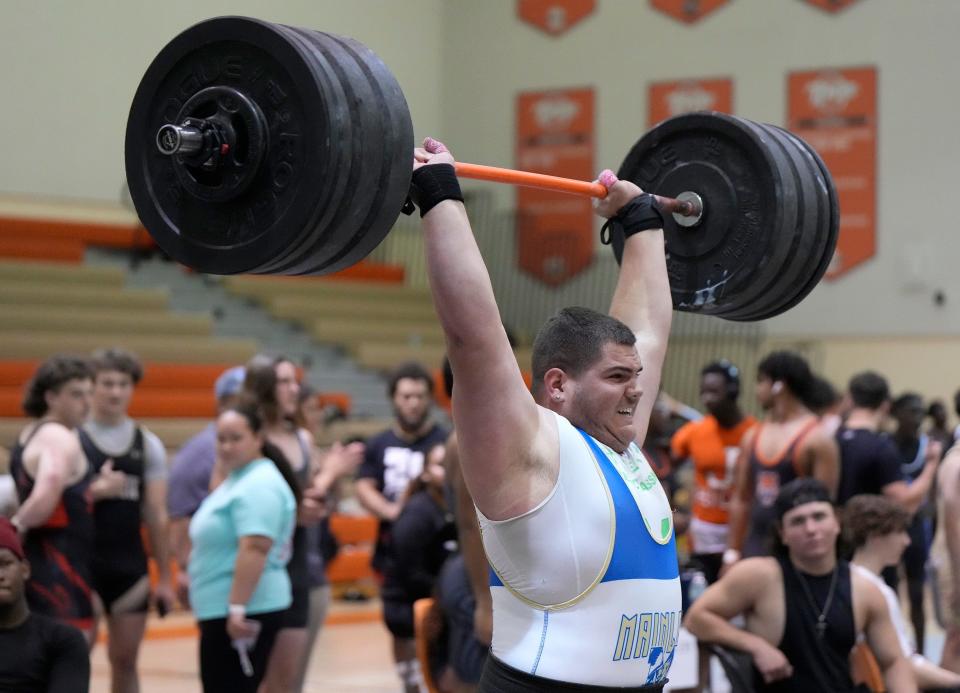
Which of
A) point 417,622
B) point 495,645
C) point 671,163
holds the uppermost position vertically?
→ point 671,163

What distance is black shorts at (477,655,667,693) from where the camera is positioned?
2.50 metres

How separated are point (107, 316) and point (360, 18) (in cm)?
364

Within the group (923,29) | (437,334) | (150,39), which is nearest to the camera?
(150,39)

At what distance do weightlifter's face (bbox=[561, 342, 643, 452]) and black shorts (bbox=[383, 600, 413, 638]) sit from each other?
119 inches

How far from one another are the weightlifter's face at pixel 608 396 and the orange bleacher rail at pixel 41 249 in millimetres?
10566

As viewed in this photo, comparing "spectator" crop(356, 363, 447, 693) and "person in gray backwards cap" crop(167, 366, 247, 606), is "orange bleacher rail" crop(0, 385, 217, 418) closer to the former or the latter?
"spectator" crop(356, 363, 447, 693)

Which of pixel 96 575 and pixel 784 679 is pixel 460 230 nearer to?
pixel 784 679

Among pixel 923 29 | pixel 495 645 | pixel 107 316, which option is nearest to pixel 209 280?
pixel 107 316

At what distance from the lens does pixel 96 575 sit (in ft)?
16.7

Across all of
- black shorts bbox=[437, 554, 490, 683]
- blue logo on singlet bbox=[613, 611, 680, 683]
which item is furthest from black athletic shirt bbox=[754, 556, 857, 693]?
blue logo on singlet bbox=[613, 611, 680, 683]

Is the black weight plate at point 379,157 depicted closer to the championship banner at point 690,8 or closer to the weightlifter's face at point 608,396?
the weightlifter's face at point 608,396

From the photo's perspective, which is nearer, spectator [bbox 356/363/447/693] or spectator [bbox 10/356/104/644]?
spectator [bbox 10/356/104/644]

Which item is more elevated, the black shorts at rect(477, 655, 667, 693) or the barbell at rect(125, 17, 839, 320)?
the barbell at rect(125, 17, 839, 320)

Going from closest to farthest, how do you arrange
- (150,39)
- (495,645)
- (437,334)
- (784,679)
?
(495,645) → (784,679) → (150,39) → (437,334)
